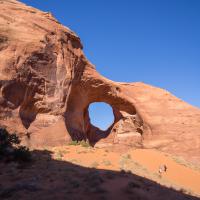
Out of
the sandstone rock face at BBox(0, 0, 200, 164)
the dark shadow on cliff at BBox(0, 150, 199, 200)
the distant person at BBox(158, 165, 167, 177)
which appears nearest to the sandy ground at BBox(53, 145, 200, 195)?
the distant person at BBox(158, 165, 167, 177)

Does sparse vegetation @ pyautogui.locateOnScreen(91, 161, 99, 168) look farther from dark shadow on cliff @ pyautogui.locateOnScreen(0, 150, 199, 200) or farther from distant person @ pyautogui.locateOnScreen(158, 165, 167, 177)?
distant person @ pyautogui.locateOnScreen(158, 165, 167, 177)

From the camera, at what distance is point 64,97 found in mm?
19422

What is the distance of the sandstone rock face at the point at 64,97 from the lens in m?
16.5

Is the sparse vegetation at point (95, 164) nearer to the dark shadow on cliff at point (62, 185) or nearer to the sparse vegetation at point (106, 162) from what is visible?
the sparse vegetation at point (106, 162)

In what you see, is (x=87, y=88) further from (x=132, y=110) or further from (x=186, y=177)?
(x=186, y=177)

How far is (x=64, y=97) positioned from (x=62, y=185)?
1085 centimetres

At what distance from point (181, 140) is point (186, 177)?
643cm

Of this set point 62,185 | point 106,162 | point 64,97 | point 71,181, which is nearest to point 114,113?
point 64,97

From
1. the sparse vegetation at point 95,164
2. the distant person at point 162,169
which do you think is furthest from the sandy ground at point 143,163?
the distant person at point 162,169

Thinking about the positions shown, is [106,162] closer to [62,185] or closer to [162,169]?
[162,169]

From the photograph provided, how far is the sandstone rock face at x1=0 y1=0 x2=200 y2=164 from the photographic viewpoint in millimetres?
16547

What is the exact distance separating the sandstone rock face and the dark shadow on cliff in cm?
545

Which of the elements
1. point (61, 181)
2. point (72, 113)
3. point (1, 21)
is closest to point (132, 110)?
point (72, 113)

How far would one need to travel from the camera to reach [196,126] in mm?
24438
